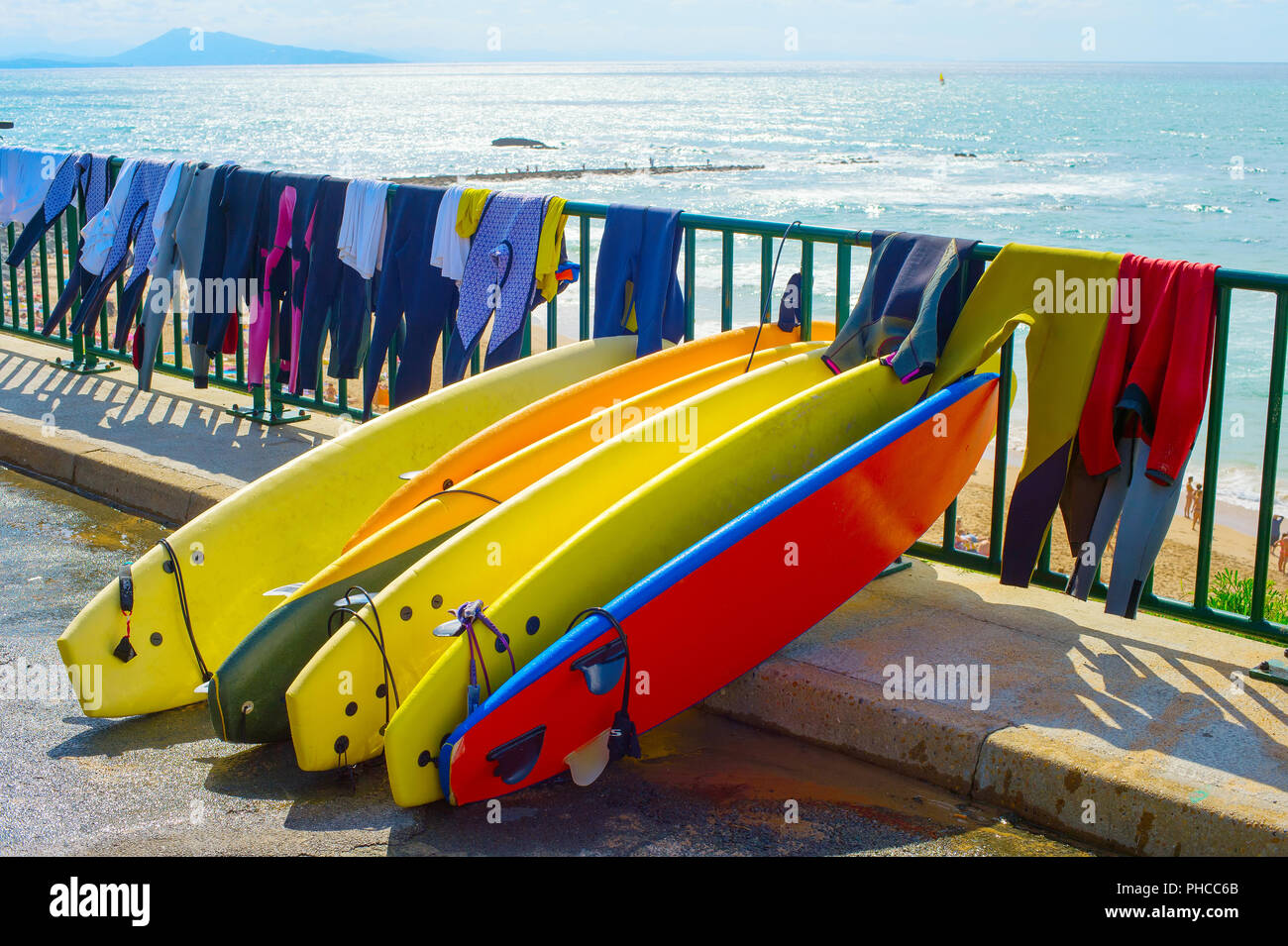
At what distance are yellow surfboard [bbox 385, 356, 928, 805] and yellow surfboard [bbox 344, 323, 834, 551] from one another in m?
0.57

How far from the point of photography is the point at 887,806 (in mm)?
3385

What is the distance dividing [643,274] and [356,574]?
2056 millimetres

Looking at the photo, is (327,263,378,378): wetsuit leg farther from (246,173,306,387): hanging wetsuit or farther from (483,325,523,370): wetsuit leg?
(483,325,523,370): wetsuit leg

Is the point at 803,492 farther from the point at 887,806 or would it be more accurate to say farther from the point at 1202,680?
the point at 1202,680

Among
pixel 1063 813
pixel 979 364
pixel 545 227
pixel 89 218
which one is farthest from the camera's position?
pixel 89 218

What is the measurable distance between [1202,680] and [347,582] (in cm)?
260

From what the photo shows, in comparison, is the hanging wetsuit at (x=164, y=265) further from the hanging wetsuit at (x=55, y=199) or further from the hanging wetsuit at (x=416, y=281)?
the hanging wetsuit at (x=416, y=281)

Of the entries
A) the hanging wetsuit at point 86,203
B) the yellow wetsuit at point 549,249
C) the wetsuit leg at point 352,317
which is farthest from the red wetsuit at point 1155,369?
the hanging wetsuit at point 86,203

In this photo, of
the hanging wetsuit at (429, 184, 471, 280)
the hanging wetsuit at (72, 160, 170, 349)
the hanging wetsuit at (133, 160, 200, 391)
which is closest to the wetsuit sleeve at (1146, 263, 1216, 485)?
the hanging wetsuit at (429, 184, 471, 280)

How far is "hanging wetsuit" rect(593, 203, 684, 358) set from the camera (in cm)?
524

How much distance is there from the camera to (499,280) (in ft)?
18.7

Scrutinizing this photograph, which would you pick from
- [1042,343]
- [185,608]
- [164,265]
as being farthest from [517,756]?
[164,265]

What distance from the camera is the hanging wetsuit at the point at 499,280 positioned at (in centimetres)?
561
